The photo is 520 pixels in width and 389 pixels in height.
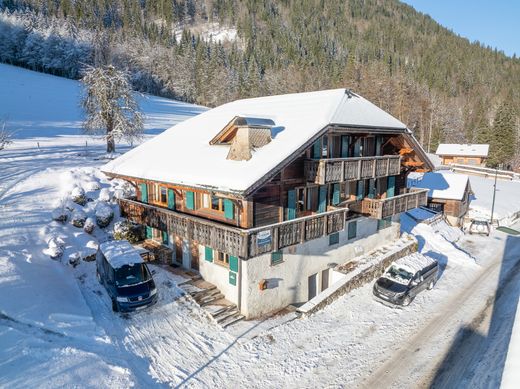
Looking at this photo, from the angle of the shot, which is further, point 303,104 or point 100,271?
point 303,104

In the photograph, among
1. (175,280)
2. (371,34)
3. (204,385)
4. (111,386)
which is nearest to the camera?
(111,386)

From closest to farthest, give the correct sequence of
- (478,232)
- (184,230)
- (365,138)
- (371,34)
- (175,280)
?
1. (184,230)
2. (175,280)
3. (365,138)
4. (478,232)
5. (371,34)

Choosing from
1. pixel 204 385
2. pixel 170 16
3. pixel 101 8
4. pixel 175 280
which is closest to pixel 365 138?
pixel 175 280

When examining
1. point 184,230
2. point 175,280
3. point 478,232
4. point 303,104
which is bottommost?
point 478,232

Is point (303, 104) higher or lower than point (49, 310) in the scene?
higher

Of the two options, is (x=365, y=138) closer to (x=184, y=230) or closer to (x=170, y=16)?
(x=184, y=230)

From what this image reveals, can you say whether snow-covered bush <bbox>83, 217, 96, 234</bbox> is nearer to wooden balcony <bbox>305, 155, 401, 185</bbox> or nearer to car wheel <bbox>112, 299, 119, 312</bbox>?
car wheel <bbox>112, 299, 119, 312</bbox>

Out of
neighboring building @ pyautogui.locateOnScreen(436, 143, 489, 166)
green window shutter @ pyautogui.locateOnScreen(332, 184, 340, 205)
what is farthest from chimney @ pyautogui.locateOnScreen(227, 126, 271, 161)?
neighboring building @ pyautogui.locateOnScreen(436, 143, 489, 166)
